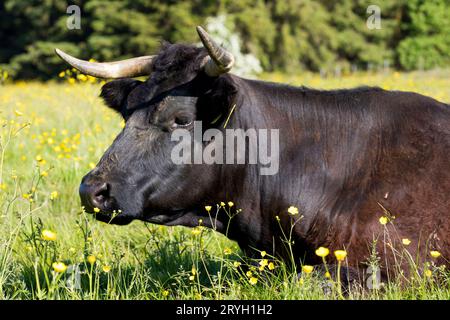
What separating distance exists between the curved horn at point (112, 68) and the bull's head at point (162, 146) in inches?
10.7

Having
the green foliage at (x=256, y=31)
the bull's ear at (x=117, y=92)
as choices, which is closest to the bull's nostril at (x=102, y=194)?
the bull's ear at (x=117, y=92)

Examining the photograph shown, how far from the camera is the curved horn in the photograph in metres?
4.55

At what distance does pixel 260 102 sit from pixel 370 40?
45.2 metres

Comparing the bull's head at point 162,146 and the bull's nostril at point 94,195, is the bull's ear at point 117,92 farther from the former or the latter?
the bull's nostril at point 94,195

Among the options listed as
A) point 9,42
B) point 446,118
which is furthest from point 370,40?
point 446,118

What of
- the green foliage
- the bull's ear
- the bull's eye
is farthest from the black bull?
the green foliage

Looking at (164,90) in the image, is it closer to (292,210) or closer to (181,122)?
(181,122)

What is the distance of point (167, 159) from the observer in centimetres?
415

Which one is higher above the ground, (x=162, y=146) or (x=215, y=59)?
(x=215, y=59)

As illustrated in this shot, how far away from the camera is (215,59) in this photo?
3947 millimetres

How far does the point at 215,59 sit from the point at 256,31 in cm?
3775

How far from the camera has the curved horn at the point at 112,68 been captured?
14.9 ft

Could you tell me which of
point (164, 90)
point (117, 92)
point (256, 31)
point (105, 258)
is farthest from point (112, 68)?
point (256, 31)
